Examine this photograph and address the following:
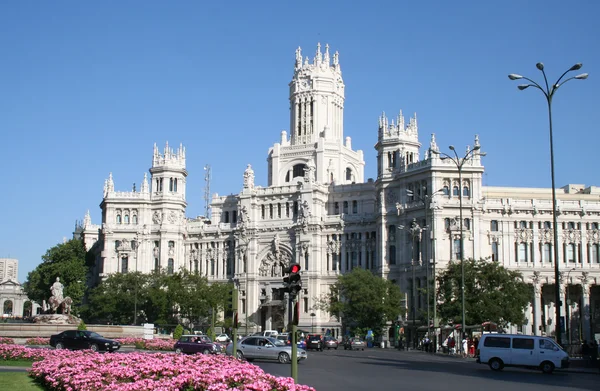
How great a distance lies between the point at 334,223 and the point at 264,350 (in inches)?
2613

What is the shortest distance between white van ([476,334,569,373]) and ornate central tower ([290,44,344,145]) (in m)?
82.7

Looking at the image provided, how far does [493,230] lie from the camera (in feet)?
345

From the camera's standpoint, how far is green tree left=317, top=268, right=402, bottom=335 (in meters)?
97.4

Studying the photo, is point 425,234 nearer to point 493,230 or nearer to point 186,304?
point 493,230

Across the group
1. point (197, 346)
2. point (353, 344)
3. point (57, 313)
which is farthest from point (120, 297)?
point (197, 346)

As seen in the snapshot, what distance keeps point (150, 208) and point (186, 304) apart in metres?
25.8

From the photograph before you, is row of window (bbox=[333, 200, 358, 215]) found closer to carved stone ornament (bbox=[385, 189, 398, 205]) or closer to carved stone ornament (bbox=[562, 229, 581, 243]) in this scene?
carved stone ornament (bbox=[385, 189, 398, 205])

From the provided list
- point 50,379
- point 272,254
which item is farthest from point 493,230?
point 50,379

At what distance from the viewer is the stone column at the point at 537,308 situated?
335 ft

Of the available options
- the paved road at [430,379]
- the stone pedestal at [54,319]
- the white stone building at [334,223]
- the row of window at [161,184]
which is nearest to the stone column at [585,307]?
the white stone building at [334,223]

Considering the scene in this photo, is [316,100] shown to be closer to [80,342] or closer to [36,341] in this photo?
[36,341]

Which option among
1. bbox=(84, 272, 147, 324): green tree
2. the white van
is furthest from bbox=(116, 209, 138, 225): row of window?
the white van

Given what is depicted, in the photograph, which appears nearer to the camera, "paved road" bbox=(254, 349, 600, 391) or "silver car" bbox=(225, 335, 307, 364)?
"paved road" bbox=(254, 349, 600, 391)

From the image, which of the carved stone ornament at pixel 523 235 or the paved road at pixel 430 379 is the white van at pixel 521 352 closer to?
the paved road at pixel 430 379
